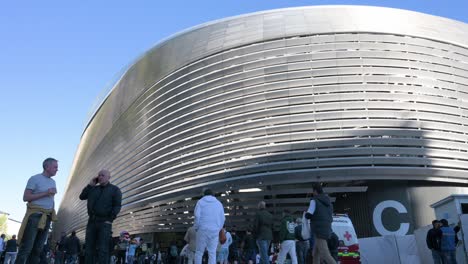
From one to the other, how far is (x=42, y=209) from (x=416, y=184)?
1043 inches

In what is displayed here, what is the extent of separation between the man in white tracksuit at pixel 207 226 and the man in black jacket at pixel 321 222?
5.15 feet

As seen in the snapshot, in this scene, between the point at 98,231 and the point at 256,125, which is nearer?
the point at 98,231

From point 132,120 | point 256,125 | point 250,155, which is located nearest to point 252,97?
point 256,125

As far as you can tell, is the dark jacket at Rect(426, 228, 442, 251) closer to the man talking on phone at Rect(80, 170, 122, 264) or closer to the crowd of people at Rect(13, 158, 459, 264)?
the crowd of people at Rect(13, 158, 459, 264)

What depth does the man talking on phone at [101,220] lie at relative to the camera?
21.8 feet

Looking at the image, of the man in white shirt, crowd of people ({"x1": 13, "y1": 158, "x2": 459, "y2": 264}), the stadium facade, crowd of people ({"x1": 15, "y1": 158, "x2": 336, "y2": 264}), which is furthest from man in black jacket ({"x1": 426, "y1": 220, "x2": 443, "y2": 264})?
the stadium facade

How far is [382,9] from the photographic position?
1261 inches

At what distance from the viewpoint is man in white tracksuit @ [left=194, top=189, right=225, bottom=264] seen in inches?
288

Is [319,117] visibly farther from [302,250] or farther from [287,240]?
[287,240]

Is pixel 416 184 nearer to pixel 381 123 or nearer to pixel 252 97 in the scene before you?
pixel 381 123

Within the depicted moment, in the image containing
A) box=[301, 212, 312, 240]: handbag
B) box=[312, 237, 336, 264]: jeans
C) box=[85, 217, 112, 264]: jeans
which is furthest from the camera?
box=[301, 212, 312, 240]: handbag

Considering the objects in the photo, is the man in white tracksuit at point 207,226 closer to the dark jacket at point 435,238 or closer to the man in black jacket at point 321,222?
the man in black jacket at point 321,222

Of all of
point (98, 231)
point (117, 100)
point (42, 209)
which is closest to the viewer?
point (42, 209)

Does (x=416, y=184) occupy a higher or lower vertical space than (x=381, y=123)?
lower
